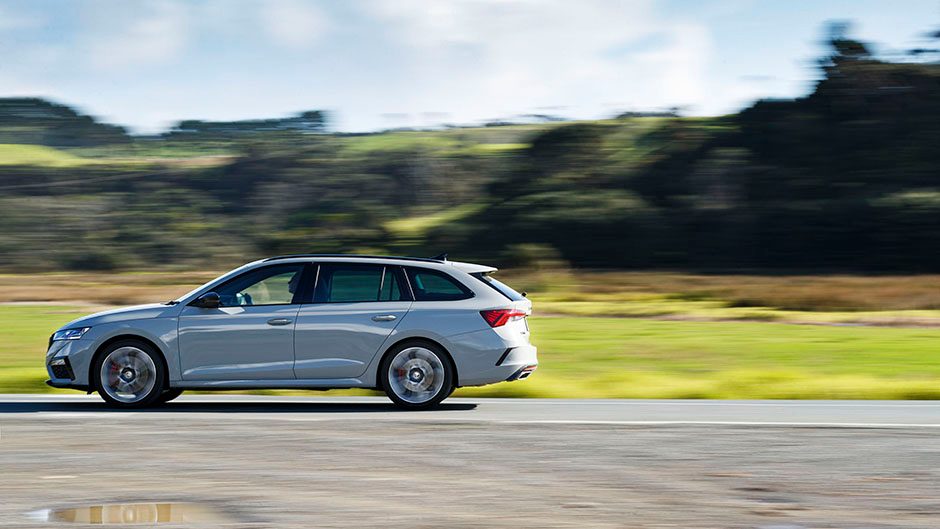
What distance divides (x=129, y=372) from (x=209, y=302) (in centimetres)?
103

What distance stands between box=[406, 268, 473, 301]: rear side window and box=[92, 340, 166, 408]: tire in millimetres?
2556

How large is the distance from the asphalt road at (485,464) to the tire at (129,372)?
268 millimetres

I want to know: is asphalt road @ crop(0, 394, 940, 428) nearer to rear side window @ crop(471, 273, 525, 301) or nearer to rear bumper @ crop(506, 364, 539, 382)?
rear bumper @ crop(506, 364, 539, 382)

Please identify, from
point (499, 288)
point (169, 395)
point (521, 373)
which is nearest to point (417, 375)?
point (521, 373)

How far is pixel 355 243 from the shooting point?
304 feet

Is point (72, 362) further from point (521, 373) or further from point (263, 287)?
point (521, 373)

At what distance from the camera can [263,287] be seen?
12.6 metres

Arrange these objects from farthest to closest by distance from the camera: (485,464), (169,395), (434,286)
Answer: (169,395) < (434,286) < (485,464)

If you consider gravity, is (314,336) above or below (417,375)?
above

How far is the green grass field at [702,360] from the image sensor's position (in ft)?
49.8

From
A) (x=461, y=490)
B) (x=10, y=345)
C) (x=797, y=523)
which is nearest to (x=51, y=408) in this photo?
(x=461, y=490)

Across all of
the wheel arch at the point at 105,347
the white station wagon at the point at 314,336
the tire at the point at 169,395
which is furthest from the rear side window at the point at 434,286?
the tire at the point at 169,395

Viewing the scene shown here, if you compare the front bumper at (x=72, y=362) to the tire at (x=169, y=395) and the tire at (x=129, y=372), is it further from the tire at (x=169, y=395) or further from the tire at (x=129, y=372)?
the tire at (x=169, y=395)

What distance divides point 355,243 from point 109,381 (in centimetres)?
8024
